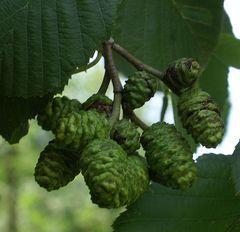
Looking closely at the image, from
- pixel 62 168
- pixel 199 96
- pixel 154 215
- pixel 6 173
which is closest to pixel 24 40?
pixel 62 168

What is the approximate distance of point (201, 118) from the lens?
5.25 feet

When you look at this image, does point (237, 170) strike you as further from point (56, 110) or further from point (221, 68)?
point (221, 68)

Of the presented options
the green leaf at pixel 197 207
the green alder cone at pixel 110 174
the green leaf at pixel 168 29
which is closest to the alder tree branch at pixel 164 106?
the green leaf at pixel 168 29

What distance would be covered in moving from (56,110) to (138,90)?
0.75ft

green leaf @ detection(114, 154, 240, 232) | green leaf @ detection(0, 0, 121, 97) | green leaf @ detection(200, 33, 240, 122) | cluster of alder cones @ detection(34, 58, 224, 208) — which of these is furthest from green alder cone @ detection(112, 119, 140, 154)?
green leaf @ detection(200, 33, 240, 122)

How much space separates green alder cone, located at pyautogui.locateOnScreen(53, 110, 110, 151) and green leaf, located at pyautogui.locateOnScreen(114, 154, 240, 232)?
66 centimetres

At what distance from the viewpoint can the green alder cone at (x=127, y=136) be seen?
5.24ft

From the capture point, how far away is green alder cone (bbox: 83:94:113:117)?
1.68 metres

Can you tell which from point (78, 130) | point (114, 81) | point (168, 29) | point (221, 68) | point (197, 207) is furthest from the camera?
point (221, 68)

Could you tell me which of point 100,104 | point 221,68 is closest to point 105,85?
point 100,104

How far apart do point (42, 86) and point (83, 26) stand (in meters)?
0.21

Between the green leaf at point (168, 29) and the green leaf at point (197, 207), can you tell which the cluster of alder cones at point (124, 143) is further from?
the green leaf at point (168, 29)

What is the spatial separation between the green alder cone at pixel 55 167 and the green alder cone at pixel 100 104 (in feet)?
0.44

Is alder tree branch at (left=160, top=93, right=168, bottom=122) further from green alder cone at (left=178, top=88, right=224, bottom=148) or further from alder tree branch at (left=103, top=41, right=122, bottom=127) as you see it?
green alder cone at (left=178, top=88, right=224, bottom=148)
